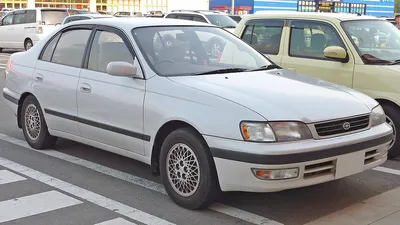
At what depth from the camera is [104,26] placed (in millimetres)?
5922

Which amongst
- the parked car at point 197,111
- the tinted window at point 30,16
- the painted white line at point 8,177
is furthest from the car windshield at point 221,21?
the painted white line at point 8,177

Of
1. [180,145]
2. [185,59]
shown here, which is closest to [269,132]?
[180,145]

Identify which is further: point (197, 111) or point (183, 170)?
point (183, 170)

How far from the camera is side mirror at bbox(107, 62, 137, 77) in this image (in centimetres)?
512

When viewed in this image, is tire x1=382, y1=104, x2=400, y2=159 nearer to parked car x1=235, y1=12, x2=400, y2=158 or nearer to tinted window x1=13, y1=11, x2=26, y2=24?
parked car x1=235, y1=12, x2=400, y2=158

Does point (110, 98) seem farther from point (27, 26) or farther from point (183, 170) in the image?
point (27, 26)

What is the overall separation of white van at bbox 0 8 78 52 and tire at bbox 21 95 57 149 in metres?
15.3

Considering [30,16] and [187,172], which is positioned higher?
[30,16]

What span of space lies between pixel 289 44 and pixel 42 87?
129 inches

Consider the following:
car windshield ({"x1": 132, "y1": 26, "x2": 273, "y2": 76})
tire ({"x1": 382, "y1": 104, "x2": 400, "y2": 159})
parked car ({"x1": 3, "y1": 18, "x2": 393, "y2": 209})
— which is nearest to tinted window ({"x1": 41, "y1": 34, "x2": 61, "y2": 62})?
parked car ({"x1": 3, "y1": 18, "x2": 393, "y2": 209})

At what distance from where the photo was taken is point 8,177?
569cm

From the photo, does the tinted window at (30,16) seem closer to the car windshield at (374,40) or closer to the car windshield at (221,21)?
the car windshield at (221,21)

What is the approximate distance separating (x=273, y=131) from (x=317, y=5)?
5257cm

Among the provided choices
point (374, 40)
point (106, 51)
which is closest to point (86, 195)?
point (106, 51)
